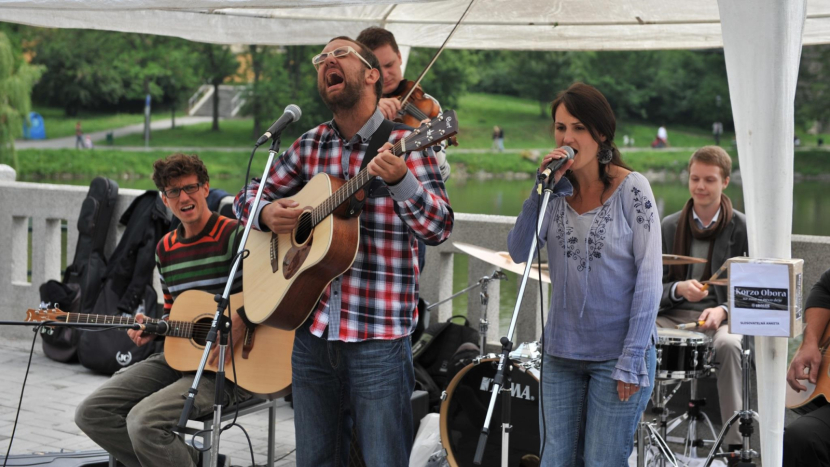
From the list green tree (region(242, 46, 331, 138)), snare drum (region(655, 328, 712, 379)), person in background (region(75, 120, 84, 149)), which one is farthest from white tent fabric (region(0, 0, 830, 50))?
green tree (region(242, 46, 331, 138))

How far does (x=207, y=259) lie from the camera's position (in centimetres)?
480

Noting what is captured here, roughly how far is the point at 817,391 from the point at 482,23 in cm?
349

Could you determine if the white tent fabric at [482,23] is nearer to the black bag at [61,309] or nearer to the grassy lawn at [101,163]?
the black bag at [61,309]

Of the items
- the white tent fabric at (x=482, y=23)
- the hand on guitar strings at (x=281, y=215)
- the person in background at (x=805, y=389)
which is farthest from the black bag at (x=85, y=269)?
the person in background at (x=805, y=389)

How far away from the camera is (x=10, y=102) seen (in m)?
30.4

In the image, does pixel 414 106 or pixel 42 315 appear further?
pixel 414 106

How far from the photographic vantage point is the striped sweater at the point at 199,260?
188 inches

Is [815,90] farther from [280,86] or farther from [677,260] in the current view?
[677,260]

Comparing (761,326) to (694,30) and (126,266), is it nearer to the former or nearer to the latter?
(694,30)

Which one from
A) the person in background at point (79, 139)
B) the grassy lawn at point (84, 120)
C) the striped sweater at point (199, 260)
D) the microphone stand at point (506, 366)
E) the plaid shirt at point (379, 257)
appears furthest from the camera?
the grassy lawn at point (84, 120)

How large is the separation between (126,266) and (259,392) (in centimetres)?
304

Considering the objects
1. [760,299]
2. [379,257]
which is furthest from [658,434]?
[379,257]

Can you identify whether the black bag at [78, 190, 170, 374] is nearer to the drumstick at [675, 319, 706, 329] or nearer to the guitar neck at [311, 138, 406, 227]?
the guitar neck at [311, 138, 406, 227]

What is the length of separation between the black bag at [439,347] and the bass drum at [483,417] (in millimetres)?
875
